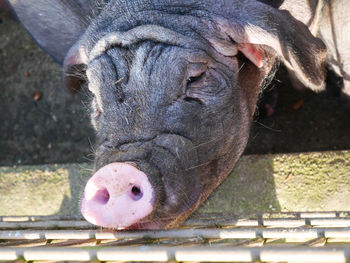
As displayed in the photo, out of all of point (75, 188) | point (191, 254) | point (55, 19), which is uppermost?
point (55, 19)

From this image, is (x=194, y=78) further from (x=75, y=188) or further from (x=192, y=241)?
(x=75, y=188)

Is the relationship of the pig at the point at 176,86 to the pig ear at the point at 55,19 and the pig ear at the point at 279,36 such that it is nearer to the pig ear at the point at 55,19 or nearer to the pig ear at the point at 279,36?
the pig ear at the point at 279,36

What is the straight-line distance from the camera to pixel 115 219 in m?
1.92

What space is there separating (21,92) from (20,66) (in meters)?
0.28

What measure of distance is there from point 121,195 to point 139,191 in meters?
0.08

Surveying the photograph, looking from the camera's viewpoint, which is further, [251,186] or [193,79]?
[251,186]

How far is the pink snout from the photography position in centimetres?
188

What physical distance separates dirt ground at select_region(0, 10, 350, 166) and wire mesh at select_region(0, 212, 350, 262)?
1.02m

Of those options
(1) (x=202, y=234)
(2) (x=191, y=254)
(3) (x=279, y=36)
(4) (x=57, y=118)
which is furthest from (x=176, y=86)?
(4) (x=57, y=118)

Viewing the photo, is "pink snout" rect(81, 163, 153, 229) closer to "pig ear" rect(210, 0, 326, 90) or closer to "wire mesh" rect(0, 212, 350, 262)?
"wire mesh" rect(0, 212, 350, 262)

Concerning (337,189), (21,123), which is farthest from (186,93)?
(21,123)

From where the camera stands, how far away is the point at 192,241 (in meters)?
1.95

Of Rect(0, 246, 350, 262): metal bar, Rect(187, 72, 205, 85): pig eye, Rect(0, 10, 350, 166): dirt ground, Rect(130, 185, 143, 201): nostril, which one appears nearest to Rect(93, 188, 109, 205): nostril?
Rect(130, 185, 143, 201): nostril

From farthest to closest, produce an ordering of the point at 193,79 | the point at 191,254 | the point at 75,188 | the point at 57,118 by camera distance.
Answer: the point at 57,118, the point at 75,188, the point at 193,79, the point at 191,254
